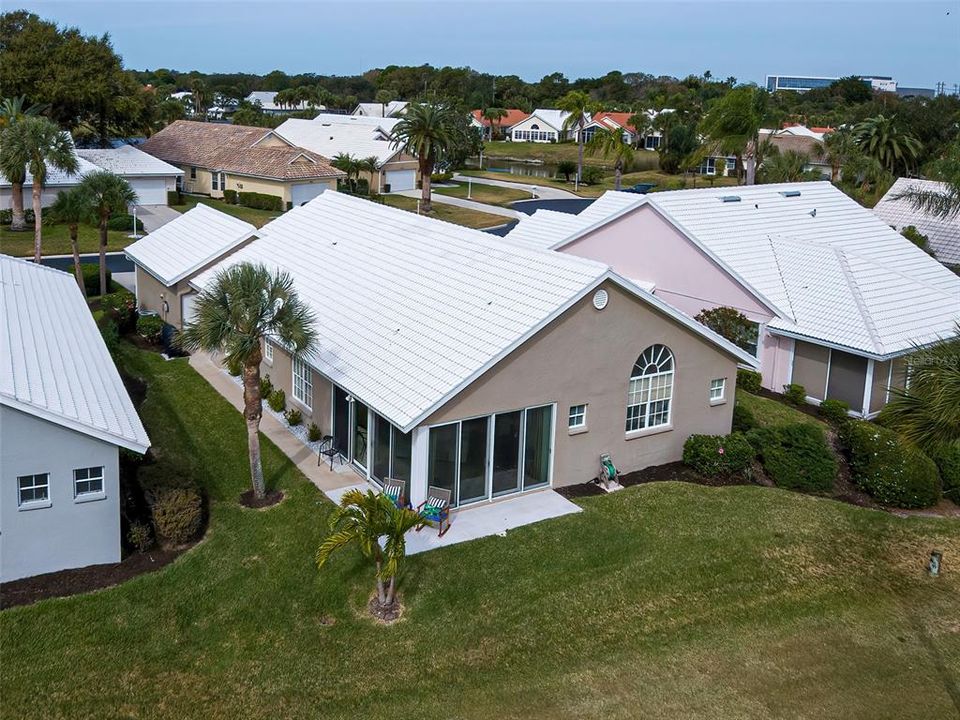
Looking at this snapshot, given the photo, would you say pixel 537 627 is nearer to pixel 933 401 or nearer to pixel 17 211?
pixel 933 401

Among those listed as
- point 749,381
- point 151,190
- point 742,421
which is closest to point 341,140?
point 151,190

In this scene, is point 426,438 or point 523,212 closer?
point 426,438

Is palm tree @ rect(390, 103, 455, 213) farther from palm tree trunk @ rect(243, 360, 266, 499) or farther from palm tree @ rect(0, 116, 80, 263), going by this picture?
palm tree trunk @ rect(243, 360, 266, 499)

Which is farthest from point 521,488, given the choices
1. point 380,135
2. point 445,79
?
point 445,79

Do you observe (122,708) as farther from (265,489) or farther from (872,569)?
(872,569)

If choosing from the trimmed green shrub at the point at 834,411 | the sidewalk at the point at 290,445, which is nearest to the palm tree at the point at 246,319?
the sidewalk at the point at 290,445

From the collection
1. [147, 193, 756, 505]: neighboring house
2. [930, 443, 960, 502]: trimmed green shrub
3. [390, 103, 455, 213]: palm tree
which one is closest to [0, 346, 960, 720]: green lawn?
[147, 193, 756, 505]: neighboring house
